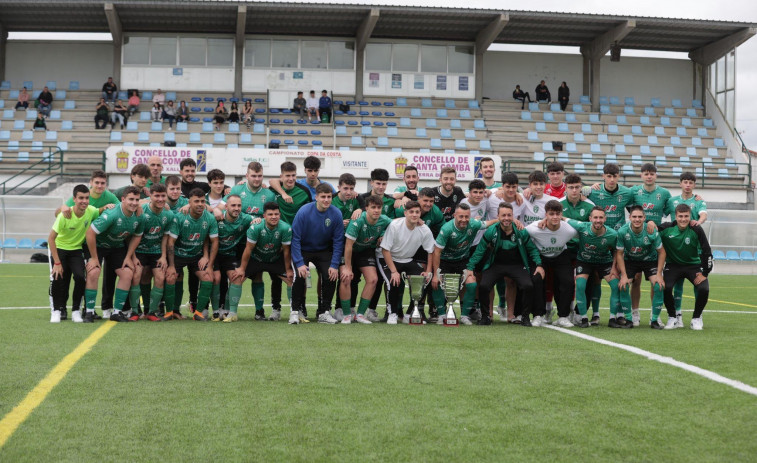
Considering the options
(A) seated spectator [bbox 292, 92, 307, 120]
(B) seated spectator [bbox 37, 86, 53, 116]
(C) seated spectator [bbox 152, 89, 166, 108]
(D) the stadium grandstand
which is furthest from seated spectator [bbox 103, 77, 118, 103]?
(A) seated spectator [bbox 292, 92, 307, 120]

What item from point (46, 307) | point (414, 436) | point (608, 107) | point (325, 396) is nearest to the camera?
point (414, 436)

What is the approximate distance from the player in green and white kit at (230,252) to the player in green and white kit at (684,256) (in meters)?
4.75

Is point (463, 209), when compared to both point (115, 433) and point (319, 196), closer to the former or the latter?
point (319, 196)

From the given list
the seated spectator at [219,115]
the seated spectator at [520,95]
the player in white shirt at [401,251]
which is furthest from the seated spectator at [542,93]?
the player in white shirt at [401,251]

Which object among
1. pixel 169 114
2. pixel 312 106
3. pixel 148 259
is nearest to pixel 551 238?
pixel 148 259

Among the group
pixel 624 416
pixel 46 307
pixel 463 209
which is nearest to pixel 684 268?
pixel 463 209

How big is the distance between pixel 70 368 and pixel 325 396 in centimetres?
205

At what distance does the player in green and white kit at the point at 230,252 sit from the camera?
8.98m

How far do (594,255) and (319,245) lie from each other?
3.12 m

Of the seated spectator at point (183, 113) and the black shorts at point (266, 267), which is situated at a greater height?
the seated spectator at point (183, 113)

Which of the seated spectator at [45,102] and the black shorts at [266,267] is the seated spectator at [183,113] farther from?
the black shorts at [266,267]

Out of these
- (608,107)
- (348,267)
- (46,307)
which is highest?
(608,107)

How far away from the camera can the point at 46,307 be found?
10297mm

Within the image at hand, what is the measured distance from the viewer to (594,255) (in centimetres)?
907
